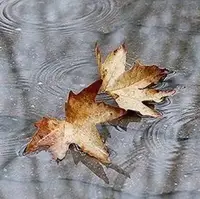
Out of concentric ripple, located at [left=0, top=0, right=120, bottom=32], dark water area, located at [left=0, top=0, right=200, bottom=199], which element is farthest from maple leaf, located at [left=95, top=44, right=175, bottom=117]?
concentric ripple, located at [left=0, top=0, right=120, bottom=32]

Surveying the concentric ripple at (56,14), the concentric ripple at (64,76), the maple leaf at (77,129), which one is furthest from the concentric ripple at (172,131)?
the concentric ripple at (56,14)

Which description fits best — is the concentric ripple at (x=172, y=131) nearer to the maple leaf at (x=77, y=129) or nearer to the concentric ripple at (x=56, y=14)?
the maple leaf at (x=77, y=129)

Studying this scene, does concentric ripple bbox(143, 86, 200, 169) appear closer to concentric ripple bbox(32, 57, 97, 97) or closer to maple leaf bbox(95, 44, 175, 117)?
maple leaf bbox(95, 44, 175, 117)

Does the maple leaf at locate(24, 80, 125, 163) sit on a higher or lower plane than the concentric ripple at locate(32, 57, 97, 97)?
higher

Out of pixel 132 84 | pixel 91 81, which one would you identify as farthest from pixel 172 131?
pixel 91 81

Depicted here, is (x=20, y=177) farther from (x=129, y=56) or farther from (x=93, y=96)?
(x=129, y=56)

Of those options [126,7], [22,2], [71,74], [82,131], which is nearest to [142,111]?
[82,131]

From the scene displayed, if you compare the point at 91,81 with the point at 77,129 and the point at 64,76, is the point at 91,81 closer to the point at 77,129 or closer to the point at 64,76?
the point at 64,76
